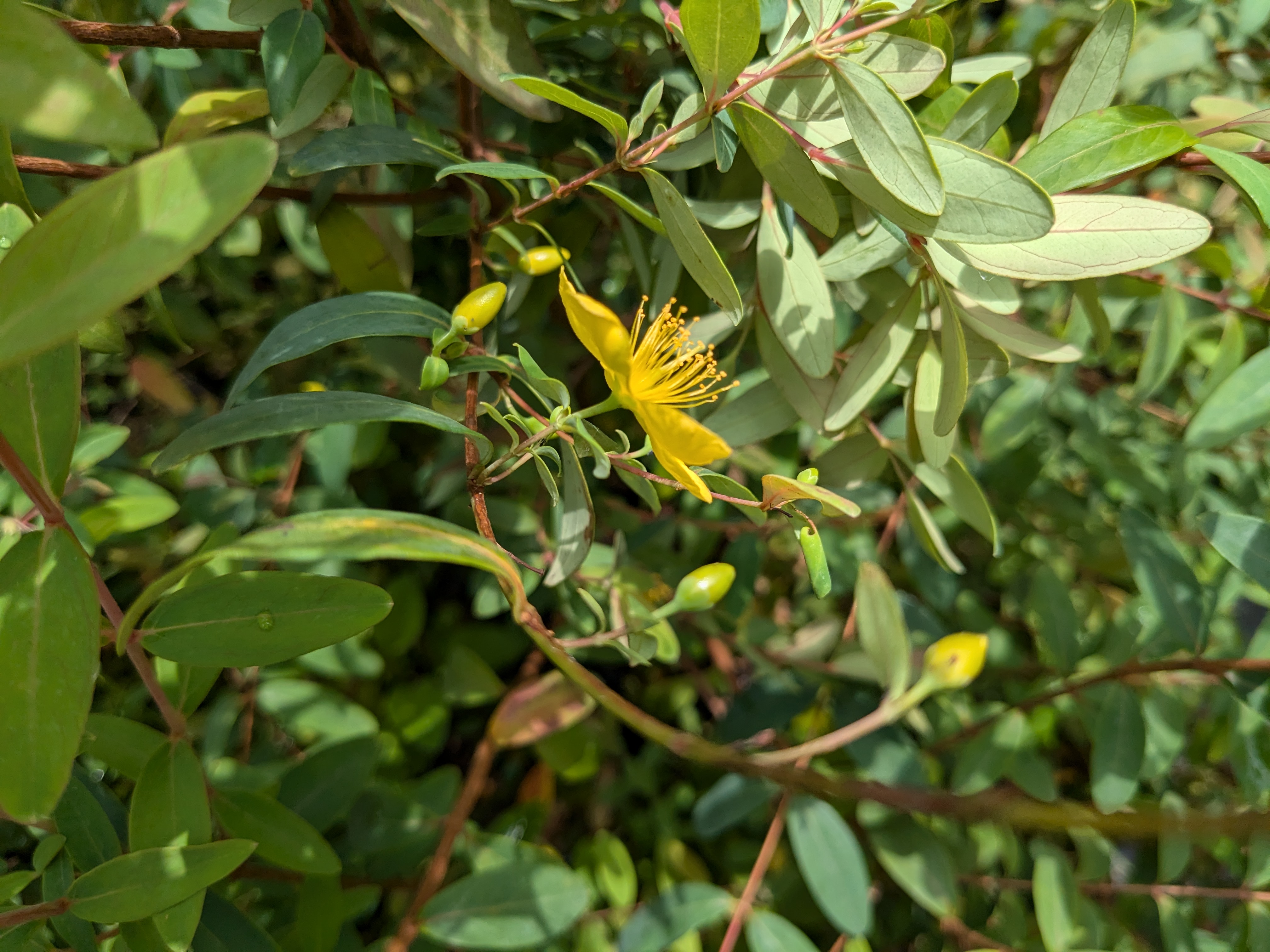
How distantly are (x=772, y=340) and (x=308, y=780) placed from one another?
0.63m

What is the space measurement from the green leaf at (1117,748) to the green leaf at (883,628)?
230 millimetres

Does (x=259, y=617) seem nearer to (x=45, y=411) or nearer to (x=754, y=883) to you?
(x=45, y=411)

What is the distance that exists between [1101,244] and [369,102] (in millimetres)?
540

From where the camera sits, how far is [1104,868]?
0.88 meters

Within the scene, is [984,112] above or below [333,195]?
above

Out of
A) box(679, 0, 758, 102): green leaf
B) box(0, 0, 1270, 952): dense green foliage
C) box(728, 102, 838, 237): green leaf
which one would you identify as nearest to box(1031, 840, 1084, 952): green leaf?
box(0, 0, 1270, 952): dense green foliage

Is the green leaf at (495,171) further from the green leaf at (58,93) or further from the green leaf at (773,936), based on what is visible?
the green leaf at (773,936)

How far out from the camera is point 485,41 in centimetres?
57

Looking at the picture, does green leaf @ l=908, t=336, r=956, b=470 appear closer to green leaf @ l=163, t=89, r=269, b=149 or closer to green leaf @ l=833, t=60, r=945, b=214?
green leaf @ l=833, t=60, r=945, b=214

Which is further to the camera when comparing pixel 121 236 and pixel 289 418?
pixel 289 418

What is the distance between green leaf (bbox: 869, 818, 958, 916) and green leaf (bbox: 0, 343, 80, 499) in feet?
2.97

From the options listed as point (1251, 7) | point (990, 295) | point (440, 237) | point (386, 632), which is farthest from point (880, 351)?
point (386, 632)

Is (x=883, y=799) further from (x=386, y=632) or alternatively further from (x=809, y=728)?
(x=386, y=632)

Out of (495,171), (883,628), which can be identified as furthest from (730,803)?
(495,171)
